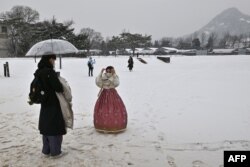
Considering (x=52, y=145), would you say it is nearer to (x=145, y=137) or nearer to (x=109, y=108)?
Result: (x=109, y=108)

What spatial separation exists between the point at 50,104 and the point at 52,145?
0.70 metres

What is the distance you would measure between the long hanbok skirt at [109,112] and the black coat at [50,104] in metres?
1.59

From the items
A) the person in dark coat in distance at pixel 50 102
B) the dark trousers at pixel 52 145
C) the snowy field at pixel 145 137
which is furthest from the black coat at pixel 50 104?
the snowy field at pixel 145 137

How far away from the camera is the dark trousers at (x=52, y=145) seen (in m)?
5.25

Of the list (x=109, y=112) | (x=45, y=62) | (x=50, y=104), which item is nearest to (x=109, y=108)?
(x=109, y=112)

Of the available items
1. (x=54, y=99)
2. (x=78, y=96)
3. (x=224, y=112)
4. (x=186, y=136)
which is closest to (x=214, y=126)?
(x=186, y=136)

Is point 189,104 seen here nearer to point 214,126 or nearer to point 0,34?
point 214,126

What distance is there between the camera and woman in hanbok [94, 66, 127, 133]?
6637mm

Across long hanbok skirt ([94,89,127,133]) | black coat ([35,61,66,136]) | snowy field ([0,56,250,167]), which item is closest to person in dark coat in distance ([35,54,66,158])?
black coat ([35,61,66,136])

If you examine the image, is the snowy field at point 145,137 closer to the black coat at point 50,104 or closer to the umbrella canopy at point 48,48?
the black coat at point 50,104

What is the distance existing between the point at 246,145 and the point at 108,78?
292 centimetres

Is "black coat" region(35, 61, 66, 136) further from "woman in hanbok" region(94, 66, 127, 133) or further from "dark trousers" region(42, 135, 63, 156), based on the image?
"woman in hanbok" region(94, 66, 127, 133)

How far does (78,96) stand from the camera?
12383mm

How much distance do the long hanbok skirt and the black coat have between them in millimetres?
1588
